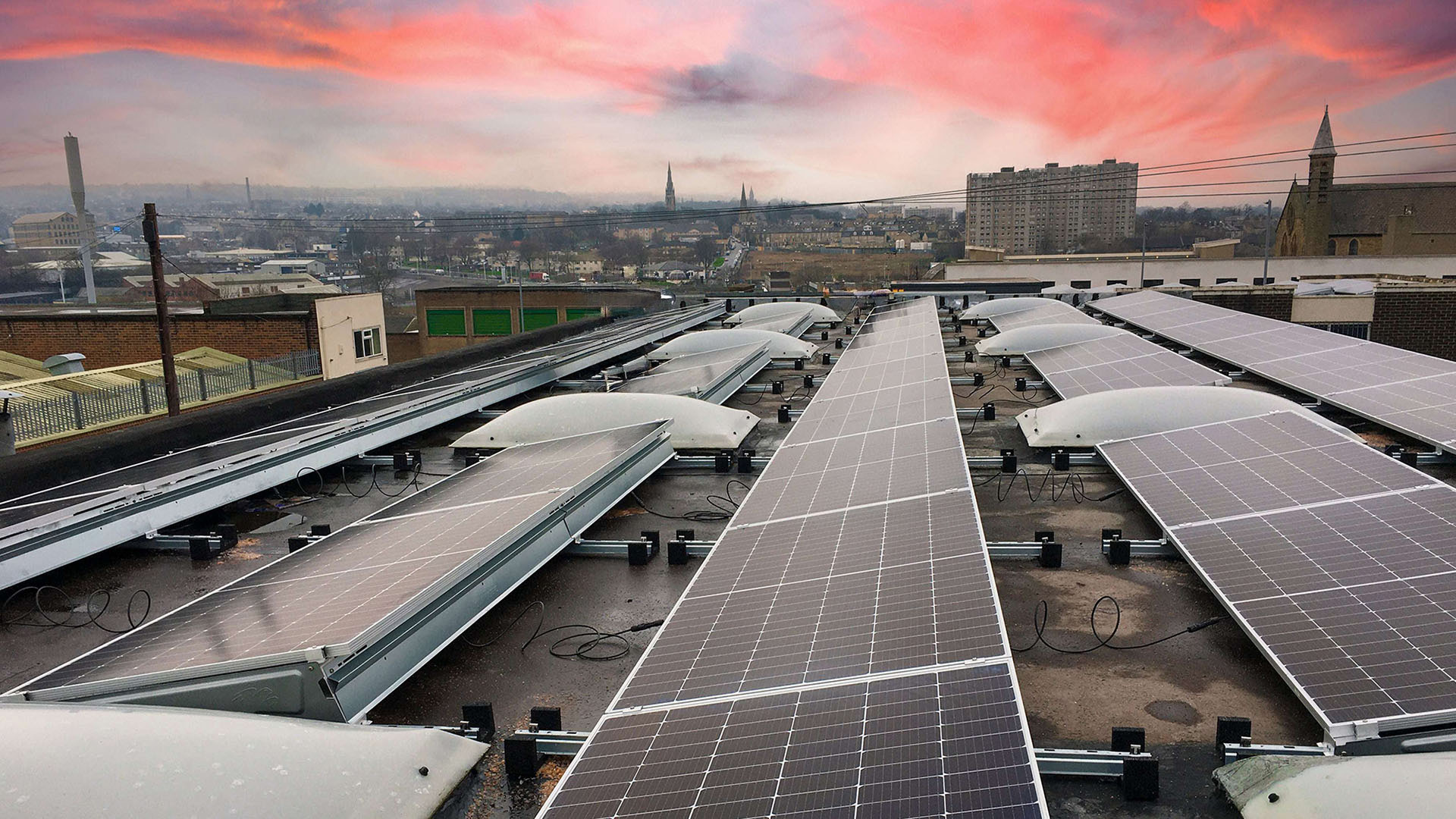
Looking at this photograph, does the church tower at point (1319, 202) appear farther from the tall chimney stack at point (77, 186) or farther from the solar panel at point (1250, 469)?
the tall chimney stack at point (77, 186)

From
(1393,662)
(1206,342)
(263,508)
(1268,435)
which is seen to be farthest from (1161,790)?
(1206,342)

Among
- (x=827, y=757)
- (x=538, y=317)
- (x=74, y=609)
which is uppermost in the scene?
(x=827, y=757)

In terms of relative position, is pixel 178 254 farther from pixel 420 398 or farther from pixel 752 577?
pixel 752 577

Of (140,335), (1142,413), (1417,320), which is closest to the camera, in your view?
(1142,413)

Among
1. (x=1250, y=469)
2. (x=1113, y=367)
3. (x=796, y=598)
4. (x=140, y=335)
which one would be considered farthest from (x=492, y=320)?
(x=796, y=598)

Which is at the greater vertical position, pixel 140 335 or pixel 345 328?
pixel 345 328

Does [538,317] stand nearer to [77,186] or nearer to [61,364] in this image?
[61,364]

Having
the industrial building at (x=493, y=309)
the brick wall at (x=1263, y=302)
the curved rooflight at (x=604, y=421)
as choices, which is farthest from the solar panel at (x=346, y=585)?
the industrial building at (x=493, y=309)
